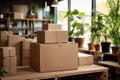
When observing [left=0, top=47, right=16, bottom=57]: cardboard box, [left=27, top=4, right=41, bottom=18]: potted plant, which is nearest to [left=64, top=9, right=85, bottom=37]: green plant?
[left=0, top=47, right=16, bottom=57]: cardboard box

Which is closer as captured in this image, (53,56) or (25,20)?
(53,56)

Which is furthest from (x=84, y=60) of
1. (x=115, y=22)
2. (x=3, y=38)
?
(x=3, y=38)

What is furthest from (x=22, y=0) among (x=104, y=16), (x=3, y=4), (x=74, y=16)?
(x=104, y=16)

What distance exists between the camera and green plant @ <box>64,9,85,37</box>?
199 inches

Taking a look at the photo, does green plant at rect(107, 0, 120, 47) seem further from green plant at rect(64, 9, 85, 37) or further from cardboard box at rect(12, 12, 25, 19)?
cardboard box at rect(12, 12, 25, 19)

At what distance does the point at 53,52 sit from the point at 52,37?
234 mm

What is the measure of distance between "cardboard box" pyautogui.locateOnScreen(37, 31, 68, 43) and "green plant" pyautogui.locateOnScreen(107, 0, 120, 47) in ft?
3.58

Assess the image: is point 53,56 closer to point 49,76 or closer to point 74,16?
point 49,76

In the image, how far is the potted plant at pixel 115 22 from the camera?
12.0ft

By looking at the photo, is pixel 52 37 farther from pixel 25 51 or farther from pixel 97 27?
pixel 97 27

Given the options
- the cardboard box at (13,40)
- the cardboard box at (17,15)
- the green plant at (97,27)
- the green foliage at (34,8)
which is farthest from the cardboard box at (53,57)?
the green foliage at (34,8)

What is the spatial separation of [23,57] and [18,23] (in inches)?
170

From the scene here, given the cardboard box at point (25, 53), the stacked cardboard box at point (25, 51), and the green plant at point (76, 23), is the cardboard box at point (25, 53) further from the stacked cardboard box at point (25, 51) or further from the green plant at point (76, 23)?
the green plant at point (76, 23)

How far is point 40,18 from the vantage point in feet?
26.3
